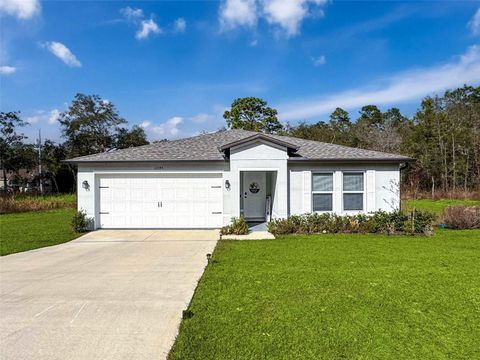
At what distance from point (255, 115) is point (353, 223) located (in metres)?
30.5

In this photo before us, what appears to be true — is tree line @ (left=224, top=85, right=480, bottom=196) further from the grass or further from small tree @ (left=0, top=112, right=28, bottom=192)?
small tree @ (left=0, top=112, right=28, bottom=192)

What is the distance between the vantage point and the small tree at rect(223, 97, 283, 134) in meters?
40.5

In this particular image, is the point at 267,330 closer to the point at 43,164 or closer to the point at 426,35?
the point at 426,35

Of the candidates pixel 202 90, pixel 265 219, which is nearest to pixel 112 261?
pixel 265 219

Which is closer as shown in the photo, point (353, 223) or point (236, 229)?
point (236, 229)

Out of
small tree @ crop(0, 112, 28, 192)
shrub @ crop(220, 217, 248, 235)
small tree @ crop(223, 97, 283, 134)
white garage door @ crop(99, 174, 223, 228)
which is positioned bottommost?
shrub @ crop(220, 217, 248, 235)

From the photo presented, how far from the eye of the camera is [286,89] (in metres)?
23.1

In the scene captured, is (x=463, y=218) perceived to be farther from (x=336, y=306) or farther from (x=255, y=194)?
(x=336, y=306)

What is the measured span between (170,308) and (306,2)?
36.2ft

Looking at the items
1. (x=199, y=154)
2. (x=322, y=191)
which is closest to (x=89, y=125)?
(x=199, y=154)

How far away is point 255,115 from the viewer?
40719 millimetres

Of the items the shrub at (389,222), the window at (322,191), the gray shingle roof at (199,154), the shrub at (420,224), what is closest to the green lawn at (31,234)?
the gray shingle roof at (199,154)

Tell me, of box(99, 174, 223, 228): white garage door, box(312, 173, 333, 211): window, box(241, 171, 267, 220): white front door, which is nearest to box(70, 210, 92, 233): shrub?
box(99, 174, 223, 228): white garage door

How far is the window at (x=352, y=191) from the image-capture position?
12.9 m
